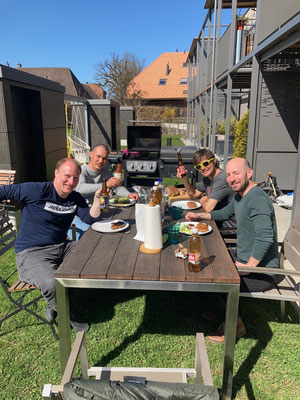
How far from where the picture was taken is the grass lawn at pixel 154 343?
2.28 meters

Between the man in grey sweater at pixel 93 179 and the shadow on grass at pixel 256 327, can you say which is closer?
the shadow on grass at pixel 256 327

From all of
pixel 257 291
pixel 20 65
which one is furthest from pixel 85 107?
pixel 20 65

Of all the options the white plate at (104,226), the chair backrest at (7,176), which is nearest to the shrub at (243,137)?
the chair backrest at (7,176)

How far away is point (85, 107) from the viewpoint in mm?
11906

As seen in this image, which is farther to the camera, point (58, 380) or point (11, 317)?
point (11, 317)

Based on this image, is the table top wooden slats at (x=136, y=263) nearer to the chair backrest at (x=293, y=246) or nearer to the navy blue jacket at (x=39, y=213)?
the navy blue jacket at (x=39, y=213)

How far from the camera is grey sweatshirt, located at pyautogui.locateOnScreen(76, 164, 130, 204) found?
12.5 ft

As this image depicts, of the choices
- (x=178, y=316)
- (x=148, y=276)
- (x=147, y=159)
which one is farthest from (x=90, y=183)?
(x=147, y=159)

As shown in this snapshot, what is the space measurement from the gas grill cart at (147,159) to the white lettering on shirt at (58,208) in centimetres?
458

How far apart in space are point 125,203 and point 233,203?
3.89 ft

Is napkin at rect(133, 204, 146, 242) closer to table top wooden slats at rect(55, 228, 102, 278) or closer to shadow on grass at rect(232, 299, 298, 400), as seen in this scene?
table top wooden slats at rect(55, 228, 102, 278)

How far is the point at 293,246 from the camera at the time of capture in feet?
9.02

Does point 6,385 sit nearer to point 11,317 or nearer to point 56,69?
point 11,317

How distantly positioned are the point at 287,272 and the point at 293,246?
548 millimetres
